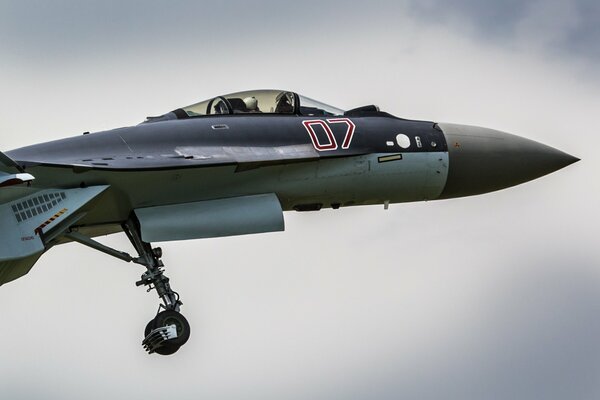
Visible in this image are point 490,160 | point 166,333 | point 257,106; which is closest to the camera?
point 166,333

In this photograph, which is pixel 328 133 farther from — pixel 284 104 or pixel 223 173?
pixel 223 173

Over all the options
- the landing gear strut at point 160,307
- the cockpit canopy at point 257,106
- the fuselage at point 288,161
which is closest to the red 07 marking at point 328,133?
the fuselage at point 288,161

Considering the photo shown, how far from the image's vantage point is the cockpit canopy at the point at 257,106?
2881cm

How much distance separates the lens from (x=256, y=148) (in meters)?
27.6

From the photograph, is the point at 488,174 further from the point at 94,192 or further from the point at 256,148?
the point at 94,192

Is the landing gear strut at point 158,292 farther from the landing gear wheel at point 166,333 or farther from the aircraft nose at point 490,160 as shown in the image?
the aircraft nose at point 490,160

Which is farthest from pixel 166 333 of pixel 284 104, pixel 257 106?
pixel 284 104

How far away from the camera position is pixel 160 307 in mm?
26922

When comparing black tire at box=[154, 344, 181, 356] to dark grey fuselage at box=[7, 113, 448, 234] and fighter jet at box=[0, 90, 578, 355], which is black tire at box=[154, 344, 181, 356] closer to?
fighter jet at box=[0, 90, 578, 355]

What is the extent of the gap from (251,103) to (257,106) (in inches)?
5.1

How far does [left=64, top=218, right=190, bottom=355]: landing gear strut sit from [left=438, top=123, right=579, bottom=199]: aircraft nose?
5.95 metres

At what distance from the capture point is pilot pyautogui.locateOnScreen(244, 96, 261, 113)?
29.1 meters

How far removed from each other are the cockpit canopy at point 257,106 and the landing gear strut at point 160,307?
8.11 feet

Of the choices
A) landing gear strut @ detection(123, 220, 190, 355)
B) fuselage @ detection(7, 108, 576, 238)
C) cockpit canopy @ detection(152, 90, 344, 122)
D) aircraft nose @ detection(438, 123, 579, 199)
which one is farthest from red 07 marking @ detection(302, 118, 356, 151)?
landing gear strut @ detection(123, 220, 190, 355)
